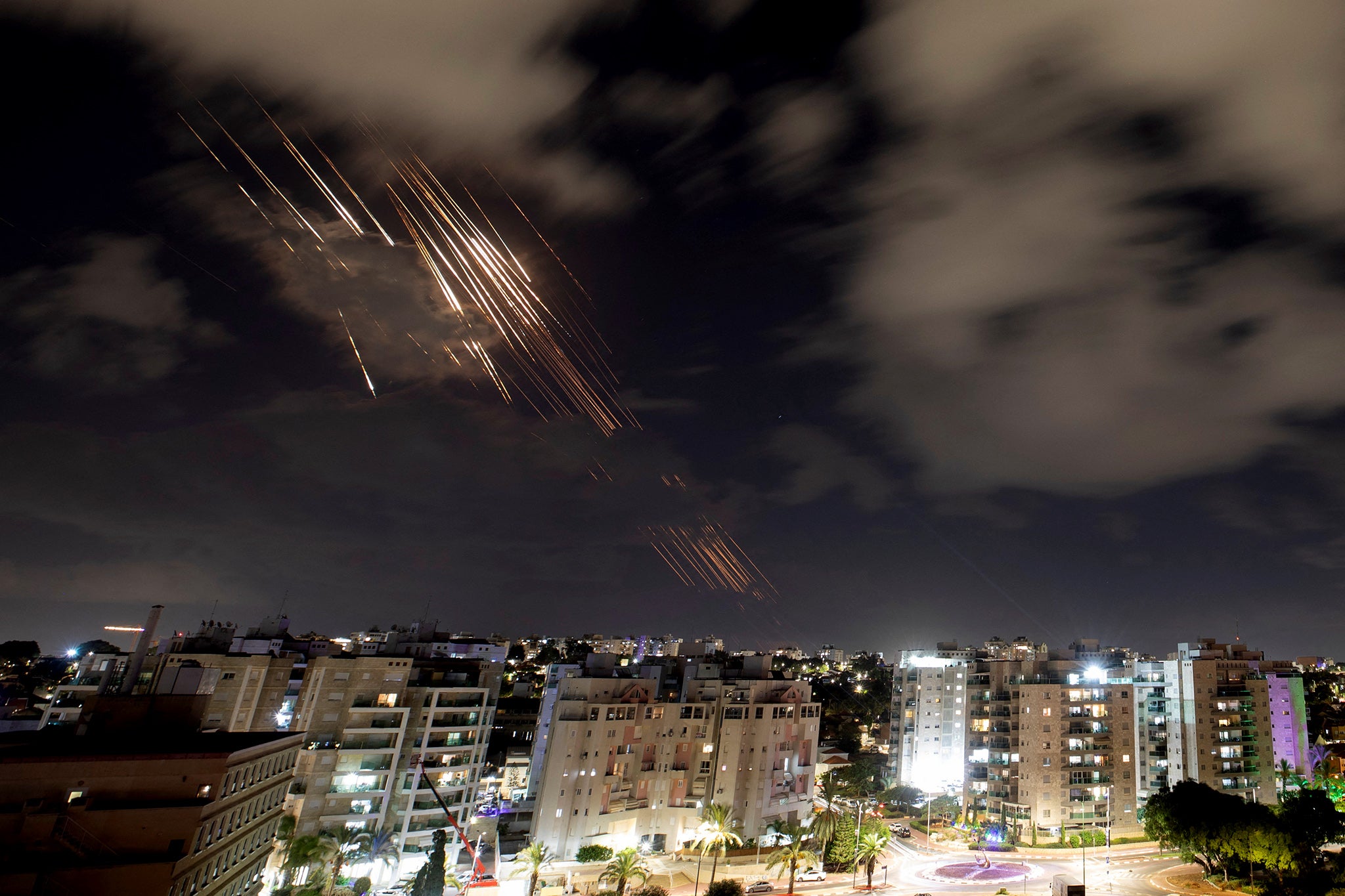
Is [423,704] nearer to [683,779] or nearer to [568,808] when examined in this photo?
[568,808]

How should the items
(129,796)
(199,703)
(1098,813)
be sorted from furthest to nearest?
1. (1098,813)
2. (199,703)
3. (129,796)

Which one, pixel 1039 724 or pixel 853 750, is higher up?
pixel 1039 724

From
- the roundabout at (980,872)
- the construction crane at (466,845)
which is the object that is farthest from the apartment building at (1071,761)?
the construction crane at (466,845)

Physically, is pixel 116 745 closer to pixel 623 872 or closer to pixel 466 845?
pixel 466 845

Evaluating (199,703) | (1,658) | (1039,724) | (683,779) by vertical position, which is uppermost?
(1039,724)

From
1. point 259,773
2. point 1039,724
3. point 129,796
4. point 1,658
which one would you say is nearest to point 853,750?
point 1039,724

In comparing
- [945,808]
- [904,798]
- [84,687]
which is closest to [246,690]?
[84,687]

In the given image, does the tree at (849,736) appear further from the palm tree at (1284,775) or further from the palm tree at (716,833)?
the palm tree at (716,833)
